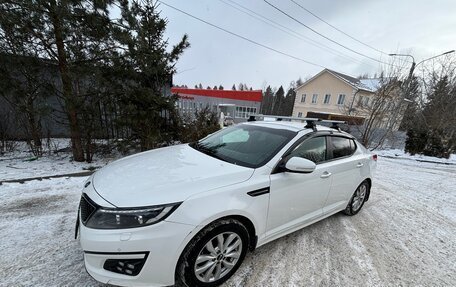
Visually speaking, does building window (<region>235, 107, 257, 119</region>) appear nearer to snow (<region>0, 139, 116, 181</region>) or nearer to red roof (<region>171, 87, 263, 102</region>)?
red roof (<region>171, 87, 263, 102</region>)

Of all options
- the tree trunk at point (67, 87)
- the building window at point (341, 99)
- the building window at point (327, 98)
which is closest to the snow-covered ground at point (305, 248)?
the tree trunk at point (67, 87)

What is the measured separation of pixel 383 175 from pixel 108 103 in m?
8.29

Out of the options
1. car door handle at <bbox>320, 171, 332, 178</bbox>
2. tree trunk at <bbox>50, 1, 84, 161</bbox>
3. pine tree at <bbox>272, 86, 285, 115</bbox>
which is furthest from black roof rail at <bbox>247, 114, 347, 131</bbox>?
pine tree at <bbox>272, 86, 285, 115</bbox>

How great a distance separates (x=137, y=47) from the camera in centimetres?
534

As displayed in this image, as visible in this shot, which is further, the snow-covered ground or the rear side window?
the rear side window

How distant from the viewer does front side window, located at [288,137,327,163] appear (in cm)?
265

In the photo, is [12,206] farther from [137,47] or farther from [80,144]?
[137,47]

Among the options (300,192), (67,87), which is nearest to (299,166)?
(300,192)

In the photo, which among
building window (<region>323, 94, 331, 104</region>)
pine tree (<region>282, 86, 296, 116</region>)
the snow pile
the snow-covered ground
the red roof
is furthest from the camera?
pine tree (<region>282, 86, 296, 116</region>)

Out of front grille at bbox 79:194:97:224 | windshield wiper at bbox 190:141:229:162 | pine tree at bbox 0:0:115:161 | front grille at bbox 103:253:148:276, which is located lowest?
front grille at bbox 103:253:148:276

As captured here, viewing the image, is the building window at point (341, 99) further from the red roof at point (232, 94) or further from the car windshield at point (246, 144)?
the car windshield at point (246, 144)

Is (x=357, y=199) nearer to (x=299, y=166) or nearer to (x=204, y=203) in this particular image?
(x=299, y=166)

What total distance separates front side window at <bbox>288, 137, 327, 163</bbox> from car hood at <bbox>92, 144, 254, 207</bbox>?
0.77 m

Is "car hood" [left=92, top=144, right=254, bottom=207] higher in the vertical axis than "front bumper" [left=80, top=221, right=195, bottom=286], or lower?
higher
